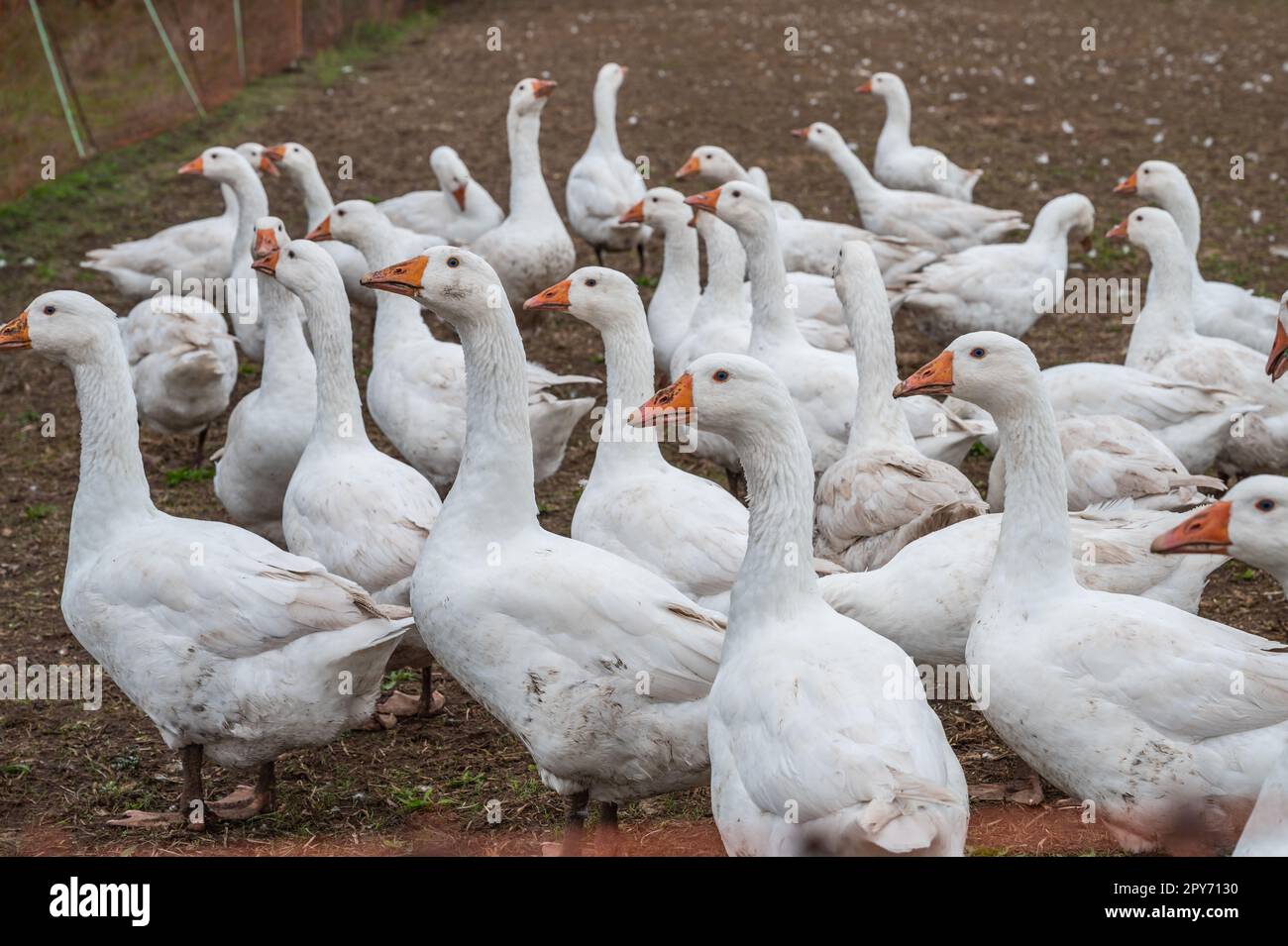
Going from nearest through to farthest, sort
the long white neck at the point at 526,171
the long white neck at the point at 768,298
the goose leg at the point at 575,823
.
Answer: the goose leg at the point at 575,823 < the long white neck at the point at 768,298 < the long white neck at the point at 526,171

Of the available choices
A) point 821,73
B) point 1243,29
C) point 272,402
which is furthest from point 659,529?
point 1243,29

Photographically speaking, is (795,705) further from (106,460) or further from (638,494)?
(106,460)

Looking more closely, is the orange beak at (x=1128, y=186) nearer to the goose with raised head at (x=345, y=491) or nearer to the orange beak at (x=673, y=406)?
the goose with raised head at (x=345, y=491)

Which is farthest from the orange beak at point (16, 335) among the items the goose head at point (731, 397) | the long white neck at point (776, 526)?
the long white neck at point (776, 526)

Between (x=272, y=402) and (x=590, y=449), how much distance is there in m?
2.43

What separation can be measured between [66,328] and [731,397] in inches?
110

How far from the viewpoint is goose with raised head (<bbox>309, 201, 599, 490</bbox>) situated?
276 inches

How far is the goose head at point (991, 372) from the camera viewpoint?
15.8 feet

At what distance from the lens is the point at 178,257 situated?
33.3 feet

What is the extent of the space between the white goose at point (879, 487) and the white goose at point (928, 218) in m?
4.09

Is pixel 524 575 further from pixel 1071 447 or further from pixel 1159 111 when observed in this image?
pixel 1159 111

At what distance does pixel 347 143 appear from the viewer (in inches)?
587

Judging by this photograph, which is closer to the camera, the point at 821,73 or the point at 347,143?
the point at 347,143
